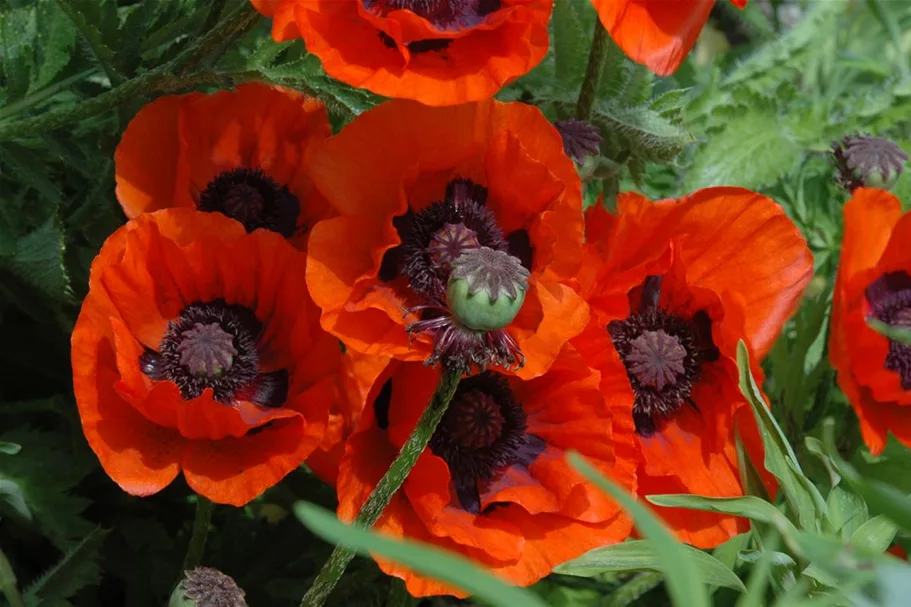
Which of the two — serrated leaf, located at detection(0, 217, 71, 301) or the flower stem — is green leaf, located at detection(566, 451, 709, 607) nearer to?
the flower stem

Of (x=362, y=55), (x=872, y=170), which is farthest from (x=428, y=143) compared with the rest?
(x=872, y=170)

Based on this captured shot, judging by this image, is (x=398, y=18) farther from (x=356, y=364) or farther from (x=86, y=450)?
(x=86, y=450)

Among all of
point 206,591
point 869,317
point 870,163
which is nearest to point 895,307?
point 869,317

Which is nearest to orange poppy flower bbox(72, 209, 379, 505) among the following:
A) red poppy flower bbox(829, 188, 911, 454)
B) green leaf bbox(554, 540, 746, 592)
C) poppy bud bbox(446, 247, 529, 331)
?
poppy bud bbox(446, 247, 529, 331)

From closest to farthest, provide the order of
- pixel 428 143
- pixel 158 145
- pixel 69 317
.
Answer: pixel 428 143 < pixel 158 145 < pixel 69 317

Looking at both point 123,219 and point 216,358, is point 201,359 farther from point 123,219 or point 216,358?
point 123,219

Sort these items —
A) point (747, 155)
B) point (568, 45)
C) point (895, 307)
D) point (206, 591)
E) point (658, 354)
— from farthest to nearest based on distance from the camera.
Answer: point (747, 155)
point (568, 45)
point (895, 307)
point (658, 354)
point (206, 591)

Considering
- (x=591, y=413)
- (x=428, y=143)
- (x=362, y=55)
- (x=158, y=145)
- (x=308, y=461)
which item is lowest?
(x=308, y=461)
